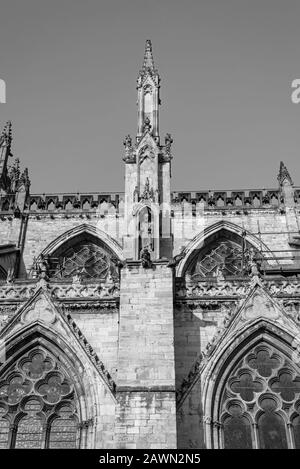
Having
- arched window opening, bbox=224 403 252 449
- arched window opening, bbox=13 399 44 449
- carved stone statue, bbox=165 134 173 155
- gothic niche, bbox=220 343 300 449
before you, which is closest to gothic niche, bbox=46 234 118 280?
carved stone statue, bbox=165 134 173 155

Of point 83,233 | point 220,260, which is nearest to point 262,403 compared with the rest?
point 220,260

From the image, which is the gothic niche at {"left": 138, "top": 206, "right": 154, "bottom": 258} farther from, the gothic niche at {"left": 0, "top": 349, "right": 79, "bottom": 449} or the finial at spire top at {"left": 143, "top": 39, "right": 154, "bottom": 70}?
the finial at spire top at {"left": 143, "top": 39, "right": 154, "bottom": 70}

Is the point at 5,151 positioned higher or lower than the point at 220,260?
higher

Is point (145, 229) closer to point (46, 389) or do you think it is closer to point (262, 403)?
point (46, 389)

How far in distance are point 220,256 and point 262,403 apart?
850 centimetres

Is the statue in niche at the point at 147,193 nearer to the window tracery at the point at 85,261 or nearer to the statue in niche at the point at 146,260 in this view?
the statue in niche at the point at 146,260

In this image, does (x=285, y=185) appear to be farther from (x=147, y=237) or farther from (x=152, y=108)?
(x=147, y=237)

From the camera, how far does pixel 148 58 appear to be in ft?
66.7

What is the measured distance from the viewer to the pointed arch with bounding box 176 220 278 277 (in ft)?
63.0

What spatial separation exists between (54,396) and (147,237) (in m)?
3.95

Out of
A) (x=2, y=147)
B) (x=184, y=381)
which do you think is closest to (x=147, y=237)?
(x=184, y=381)

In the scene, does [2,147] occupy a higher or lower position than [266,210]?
higher

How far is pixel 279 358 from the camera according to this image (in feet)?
40.0

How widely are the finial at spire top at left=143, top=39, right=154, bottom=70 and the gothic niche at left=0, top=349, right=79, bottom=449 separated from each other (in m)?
10.9
